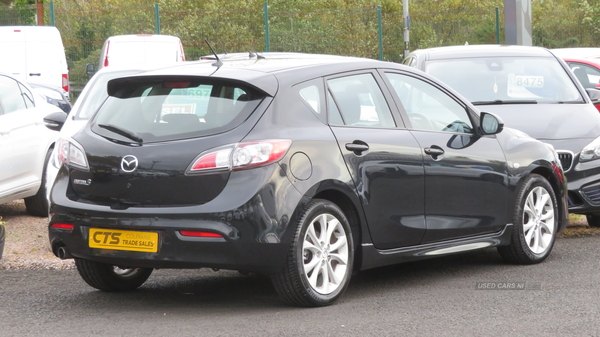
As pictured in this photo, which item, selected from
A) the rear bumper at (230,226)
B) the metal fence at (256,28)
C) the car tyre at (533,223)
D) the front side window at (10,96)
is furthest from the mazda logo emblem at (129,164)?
the metal fence at (256,28)

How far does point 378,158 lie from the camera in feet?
19.9

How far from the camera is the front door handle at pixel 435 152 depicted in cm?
644

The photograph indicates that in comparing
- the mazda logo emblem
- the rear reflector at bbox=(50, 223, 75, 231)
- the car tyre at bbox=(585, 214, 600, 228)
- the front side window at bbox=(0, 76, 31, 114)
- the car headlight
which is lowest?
the car tyre at bbox=(585, 214, 600, 228)

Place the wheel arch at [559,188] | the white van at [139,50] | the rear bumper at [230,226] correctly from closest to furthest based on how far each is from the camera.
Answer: the rear bumper at [230,226] → the wheel arch at [559,188] → the white van at [139,50]

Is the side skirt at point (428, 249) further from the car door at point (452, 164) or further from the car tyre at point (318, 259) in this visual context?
the car tyre at point (318, 259)

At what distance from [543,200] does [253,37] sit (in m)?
19.1

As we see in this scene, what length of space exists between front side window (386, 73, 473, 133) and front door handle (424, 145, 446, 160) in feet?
0.55

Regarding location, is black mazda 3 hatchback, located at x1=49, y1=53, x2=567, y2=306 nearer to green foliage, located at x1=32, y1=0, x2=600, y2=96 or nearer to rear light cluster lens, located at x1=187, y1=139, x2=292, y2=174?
rear light cluster lens, located at x1=187, y1=139, x2=292, y2=174

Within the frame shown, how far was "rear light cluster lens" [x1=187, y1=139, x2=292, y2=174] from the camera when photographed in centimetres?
532

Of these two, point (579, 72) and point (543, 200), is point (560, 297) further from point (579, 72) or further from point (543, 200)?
point (579, 72)

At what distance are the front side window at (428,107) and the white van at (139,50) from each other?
1310cm

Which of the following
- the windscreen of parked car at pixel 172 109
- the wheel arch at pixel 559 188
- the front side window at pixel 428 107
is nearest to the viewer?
the windscreen of parked car at pixel 172 109

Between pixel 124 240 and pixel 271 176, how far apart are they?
943 mm

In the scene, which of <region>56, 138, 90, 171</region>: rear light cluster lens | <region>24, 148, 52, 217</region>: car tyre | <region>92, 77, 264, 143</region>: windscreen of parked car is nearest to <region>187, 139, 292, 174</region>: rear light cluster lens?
<region>92, 77, 264, 143</region>: windscreen of parked car
